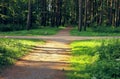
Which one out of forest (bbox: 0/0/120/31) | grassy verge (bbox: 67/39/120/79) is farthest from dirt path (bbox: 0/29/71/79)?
forest (bbox: 0/0/120/31)

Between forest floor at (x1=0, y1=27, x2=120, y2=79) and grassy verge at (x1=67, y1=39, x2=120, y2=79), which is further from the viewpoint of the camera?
forest floor at (x1=0, y1=27, x2=120, y2=79)

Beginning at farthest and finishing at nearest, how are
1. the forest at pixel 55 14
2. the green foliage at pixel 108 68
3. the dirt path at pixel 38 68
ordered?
the forest at pixel 55 14 < the dirt path at pixel 38 68 < the green foliage at pixel 108 68

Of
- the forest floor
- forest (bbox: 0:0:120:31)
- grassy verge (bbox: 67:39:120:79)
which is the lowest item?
the forest floor

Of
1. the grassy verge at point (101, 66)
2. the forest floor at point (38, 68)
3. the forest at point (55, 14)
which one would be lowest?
the forest floor at point (38, 68)

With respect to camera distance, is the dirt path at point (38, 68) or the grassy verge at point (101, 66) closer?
the grassy verge at point (101, 66)

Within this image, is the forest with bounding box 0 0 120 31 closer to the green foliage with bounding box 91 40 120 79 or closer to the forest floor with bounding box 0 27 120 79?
the forest floor with bounding box 0 27 120 79

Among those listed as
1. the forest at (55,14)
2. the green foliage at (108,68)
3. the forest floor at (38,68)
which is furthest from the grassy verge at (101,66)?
the forest at (55,14)

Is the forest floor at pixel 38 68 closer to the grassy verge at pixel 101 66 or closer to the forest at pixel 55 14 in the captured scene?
the grassy verge at pixel 101 66

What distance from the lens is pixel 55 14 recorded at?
2594 inches

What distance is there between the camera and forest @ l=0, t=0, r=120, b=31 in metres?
50.3

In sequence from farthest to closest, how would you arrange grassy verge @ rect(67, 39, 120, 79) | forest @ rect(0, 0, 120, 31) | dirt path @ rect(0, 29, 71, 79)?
forest @ rect(0, 0, 120, 31) → dirt path @ rect(0, 29, 71, 79) → grassy verge @ rect(67, 39, 120, 79)

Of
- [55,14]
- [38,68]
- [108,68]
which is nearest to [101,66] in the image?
[108,68]

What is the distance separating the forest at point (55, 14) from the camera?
50.3 meters

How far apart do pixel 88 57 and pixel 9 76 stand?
17.9 feet
